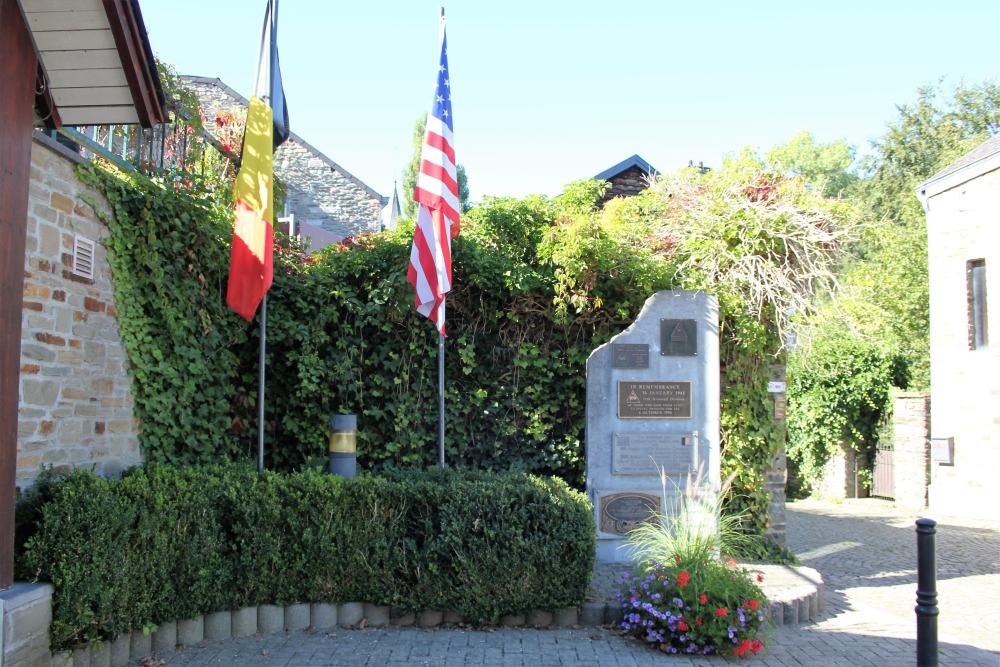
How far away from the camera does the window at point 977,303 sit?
45.0ft

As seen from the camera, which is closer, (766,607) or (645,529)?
(766,607)

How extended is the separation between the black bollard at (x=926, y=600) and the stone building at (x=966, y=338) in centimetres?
1080

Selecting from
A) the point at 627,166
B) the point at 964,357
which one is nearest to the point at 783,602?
the point at 964,357

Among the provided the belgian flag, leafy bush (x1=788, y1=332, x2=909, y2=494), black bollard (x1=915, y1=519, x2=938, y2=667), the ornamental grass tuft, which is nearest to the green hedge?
the ornamental grass tuft

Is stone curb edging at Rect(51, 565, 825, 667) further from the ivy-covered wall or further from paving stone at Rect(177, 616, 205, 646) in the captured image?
the ivy-covered wall

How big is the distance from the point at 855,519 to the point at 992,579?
14.2 feet

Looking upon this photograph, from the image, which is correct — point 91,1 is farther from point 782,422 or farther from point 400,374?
point 782,422

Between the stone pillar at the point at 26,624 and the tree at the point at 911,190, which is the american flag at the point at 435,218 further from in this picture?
the tree at the point at 911,190

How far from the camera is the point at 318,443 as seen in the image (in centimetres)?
700

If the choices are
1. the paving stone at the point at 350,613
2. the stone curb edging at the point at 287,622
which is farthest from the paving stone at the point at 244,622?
the paving stone at the point at 350,613

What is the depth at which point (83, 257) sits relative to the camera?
16.2ft

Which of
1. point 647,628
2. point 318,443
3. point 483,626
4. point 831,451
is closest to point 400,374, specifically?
point 318,443

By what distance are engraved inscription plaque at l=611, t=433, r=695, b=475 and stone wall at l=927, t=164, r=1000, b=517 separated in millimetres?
9515

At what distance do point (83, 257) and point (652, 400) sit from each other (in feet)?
15.0
